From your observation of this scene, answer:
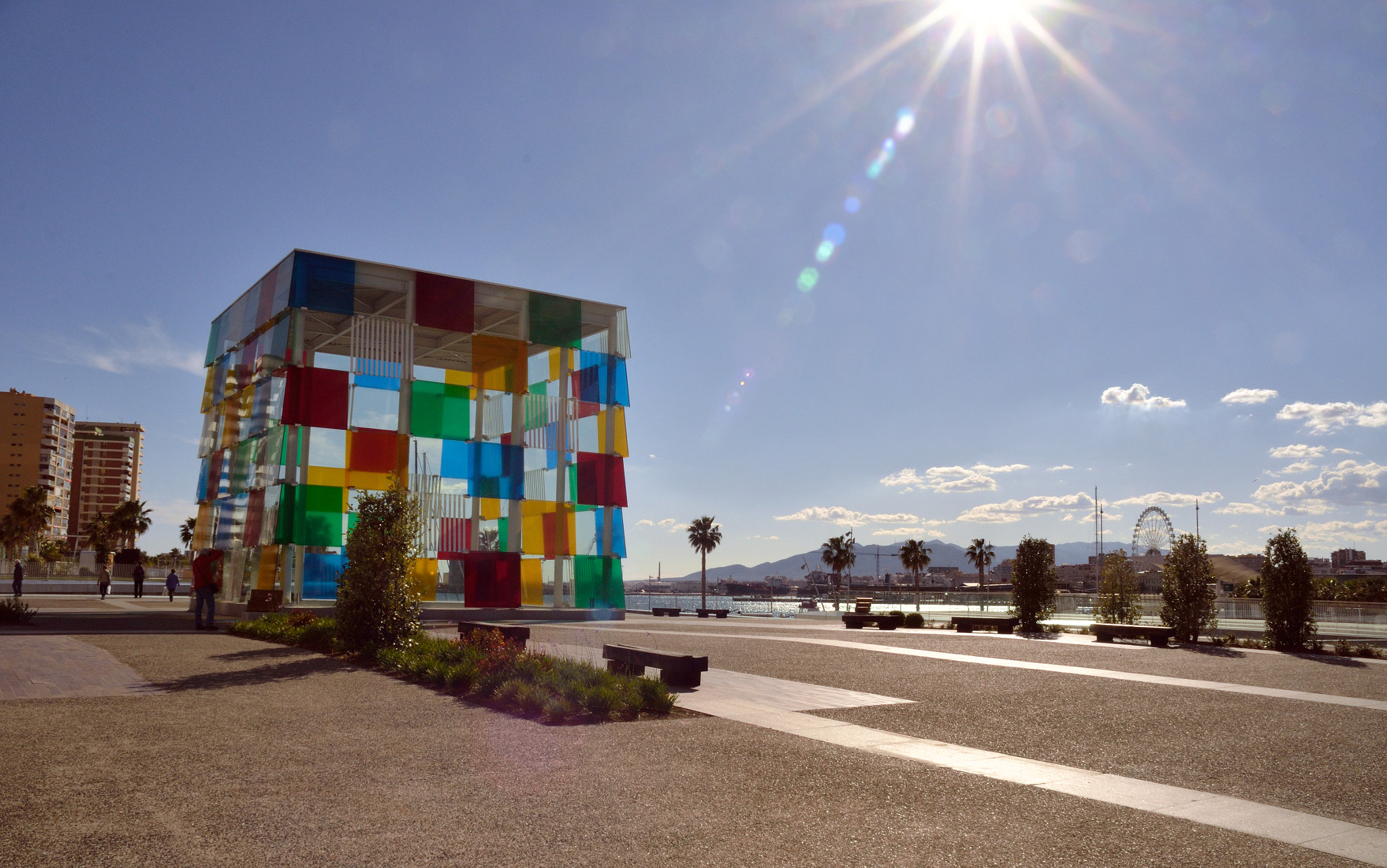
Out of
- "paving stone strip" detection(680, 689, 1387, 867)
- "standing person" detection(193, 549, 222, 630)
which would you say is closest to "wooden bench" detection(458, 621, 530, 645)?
"paving stone strip" detection(680, 689, 1387, 867)

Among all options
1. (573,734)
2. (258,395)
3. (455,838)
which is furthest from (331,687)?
(258,395)

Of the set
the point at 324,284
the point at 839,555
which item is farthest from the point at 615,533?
the point at 839,555

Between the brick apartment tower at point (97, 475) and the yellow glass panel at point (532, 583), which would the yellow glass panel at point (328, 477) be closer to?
the yellow glass panel at point (532, 583)

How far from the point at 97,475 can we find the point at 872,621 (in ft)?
698

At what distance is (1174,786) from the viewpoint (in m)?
7.43

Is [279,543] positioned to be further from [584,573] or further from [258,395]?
[584,573]

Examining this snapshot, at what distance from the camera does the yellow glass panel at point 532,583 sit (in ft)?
119

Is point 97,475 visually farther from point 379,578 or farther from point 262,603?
point 379,578

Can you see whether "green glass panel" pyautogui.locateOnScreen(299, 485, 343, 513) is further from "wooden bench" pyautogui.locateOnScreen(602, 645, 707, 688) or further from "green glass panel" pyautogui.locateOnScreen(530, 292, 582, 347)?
"wooden bench" pyautogui.locateOnScreen(602, 645, 707, 688)

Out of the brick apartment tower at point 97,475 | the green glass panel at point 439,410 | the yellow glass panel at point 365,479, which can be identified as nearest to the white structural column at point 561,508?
the green glass panel at point 439,410

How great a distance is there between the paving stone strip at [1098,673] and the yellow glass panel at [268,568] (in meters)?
15.8

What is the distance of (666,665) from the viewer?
13.5 meters

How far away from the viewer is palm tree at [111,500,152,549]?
103125 millimetres

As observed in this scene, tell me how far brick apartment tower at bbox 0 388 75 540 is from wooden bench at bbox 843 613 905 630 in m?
176
